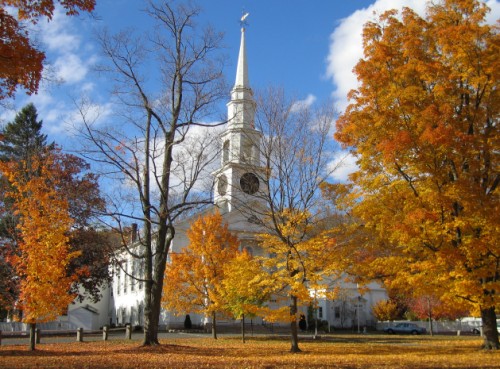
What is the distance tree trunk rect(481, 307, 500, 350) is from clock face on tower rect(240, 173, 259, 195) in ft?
29.5

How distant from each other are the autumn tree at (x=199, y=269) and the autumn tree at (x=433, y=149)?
1524 cm

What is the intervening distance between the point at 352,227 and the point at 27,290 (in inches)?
469

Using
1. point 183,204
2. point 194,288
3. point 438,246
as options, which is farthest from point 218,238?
point 438,246

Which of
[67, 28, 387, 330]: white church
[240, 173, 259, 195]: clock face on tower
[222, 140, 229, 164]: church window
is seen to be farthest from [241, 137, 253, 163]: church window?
[67, 28, 387, 330]: white church

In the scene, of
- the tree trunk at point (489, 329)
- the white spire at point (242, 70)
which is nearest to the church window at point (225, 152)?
the tree trunk at point (489, 329)

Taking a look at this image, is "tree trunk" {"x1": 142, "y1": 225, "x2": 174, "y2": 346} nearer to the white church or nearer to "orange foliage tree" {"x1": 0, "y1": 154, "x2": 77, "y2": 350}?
"orange foliage tree" {"x1": 0, "y1": 154, "x2": 77, "y2": 350}

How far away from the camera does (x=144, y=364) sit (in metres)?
12.8

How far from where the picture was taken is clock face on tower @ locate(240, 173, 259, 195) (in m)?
19.7

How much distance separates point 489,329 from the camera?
17.1 metres

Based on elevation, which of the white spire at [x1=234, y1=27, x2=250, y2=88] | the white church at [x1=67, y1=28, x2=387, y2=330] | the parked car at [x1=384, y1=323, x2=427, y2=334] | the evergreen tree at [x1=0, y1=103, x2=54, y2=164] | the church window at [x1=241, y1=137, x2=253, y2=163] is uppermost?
the white spire at [x1=234, y1=27, x2=250, y2=88]

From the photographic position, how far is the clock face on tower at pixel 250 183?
19688 millimetres

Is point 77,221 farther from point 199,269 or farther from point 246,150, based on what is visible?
point 246,150

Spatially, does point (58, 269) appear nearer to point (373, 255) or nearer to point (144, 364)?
point (144, 364)

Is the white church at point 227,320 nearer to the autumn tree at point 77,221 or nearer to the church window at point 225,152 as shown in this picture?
the autumn tree at point 77,221
